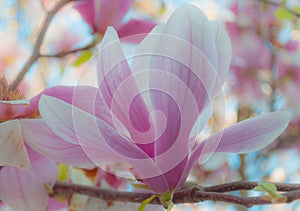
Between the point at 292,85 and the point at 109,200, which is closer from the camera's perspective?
the point at 109,200

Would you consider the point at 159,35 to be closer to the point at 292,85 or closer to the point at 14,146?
the point at 14,146

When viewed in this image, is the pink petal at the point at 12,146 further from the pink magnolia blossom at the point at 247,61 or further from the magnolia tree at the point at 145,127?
the pink magnolia blossom at the point at 247,61

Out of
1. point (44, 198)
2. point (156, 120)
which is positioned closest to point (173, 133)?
point (156, 120)

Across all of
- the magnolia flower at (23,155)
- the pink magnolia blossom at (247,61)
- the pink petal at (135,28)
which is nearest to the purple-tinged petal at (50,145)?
the magnolia flower at (23,155)

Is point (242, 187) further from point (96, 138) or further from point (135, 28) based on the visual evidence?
point (135, 28)

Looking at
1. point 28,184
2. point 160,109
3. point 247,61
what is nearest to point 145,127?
point 160,109

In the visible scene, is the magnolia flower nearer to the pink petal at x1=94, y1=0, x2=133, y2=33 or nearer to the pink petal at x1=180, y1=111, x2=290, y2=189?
the pink petal at x1=180, y1=111, x2=290, y2=189

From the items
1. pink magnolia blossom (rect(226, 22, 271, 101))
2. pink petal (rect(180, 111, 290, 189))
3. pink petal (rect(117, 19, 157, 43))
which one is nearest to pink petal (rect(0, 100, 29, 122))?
pink petal (rect(180, 111, 290, 189))
